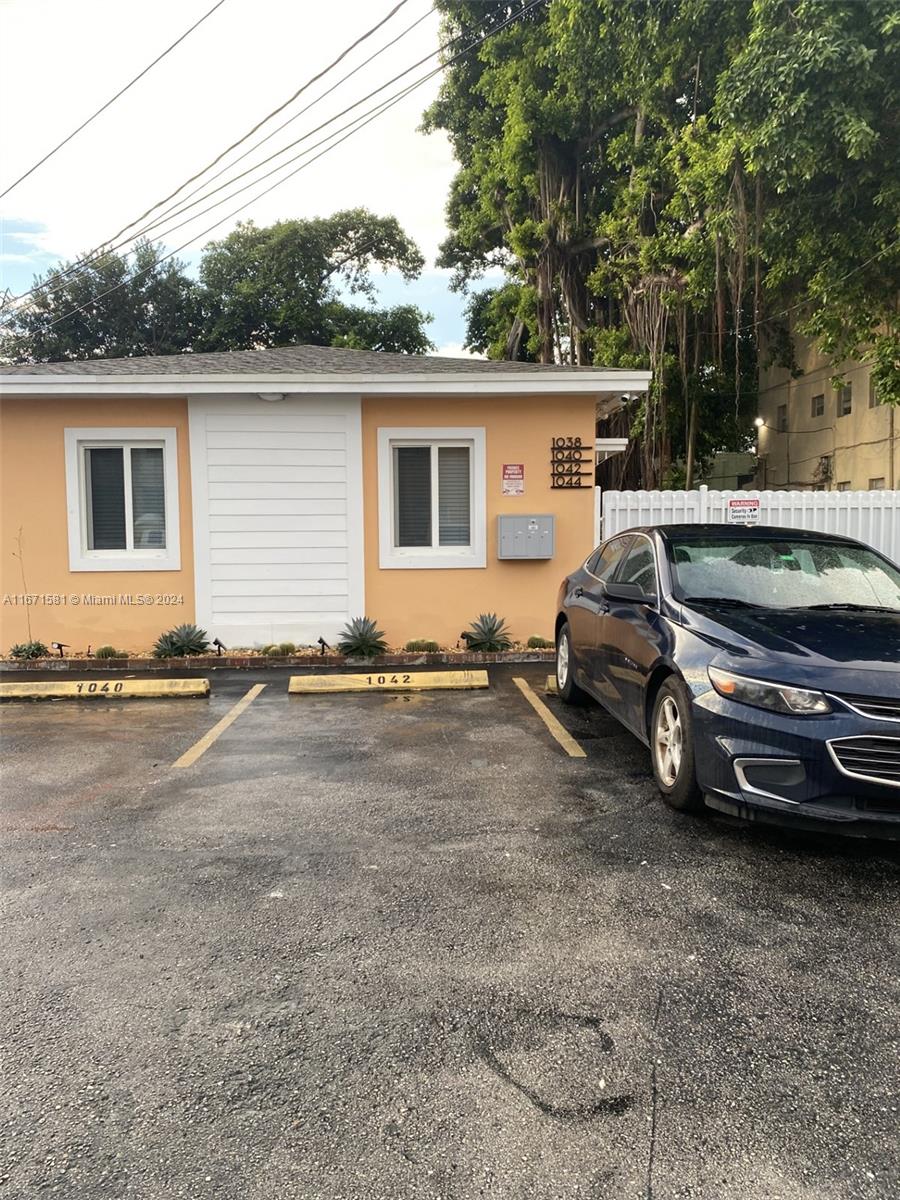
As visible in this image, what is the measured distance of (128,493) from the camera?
9570 millimetres

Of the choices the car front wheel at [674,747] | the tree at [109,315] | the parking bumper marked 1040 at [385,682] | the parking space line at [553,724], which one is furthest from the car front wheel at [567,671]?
the tree at [109,315]

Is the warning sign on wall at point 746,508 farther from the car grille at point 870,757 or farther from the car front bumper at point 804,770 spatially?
the car grille at point 870,757

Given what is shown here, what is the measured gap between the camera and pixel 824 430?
75.3ft

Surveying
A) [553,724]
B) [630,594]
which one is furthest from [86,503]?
[630,594]

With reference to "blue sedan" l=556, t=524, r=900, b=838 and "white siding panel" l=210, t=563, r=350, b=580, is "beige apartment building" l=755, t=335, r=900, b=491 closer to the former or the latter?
"white siding panel" l=210, t=563, r=350, b=580

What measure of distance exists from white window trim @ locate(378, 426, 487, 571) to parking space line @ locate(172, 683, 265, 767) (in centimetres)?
251

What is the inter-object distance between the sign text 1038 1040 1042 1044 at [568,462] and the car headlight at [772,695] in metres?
6.11

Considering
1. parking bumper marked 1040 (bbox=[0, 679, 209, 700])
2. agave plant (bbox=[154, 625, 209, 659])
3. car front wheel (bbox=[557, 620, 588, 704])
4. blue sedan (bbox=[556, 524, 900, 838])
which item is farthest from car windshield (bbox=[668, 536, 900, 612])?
agave plant (bbox=[154, 625, 209, 659])

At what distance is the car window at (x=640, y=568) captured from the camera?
4934mm

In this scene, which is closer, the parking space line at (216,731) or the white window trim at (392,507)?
the parking space line at (216,731)

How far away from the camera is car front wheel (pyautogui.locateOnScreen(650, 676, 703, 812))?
392 cm

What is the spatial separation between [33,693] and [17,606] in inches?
94.8

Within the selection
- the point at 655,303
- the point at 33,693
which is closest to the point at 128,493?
the point at 33,693

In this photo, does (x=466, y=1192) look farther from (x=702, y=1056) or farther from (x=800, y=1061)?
(x=800, y=1061)
